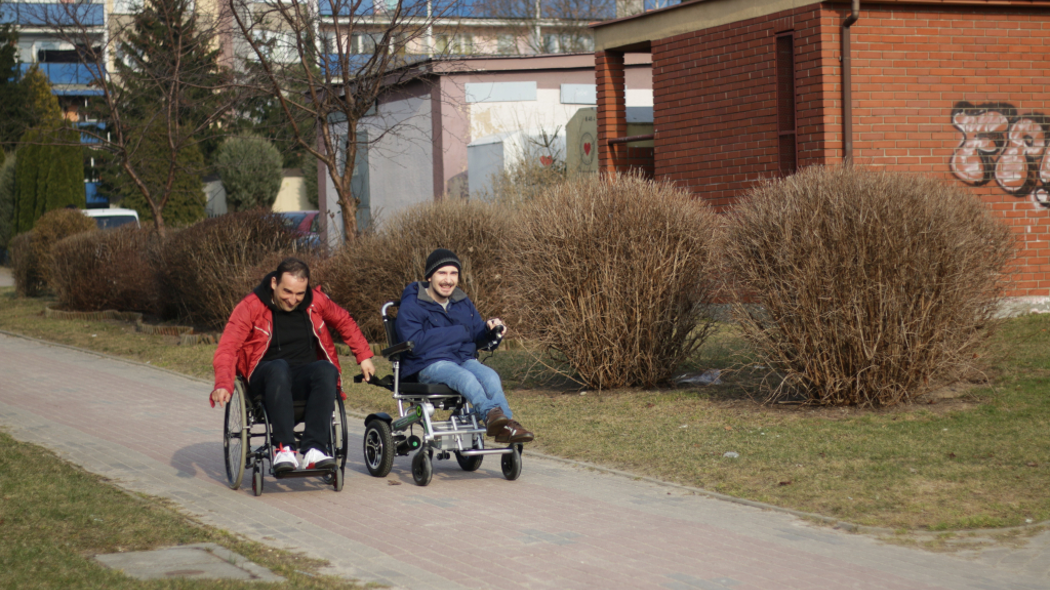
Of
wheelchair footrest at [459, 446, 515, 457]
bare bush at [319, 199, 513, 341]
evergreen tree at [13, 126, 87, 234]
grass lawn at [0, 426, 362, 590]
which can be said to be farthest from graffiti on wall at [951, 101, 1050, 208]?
evergreen tree at [13, 126, 87, 234]

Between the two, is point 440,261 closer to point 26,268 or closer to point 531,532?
point 531,532

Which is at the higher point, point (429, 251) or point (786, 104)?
point (786, 104)

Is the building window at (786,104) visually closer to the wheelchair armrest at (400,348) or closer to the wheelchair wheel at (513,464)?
the wheelchair wheel at (513,464)

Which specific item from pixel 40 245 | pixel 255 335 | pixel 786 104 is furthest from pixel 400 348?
pixel 40 245

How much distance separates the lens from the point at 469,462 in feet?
25.1

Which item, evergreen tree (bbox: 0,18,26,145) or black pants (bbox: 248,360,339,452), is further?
evergreen tree (bbox: 0,18,26,145)

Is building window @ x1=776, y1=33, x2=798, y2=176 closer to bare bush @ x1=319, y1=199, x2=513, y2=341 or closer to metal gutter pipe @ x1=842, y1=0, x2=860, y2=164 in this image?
metal gutter pipe @ x1=842, y1=0, x2=860, y2=164

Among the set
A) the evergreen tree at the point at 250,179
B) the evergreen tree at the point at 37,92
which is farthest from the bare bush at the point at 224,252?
the evergreen tree at the point at 37,92

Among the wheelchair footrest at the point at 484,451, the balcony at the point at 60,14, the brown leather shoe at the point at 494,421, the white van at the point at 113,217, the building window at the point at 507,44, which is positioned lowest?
the wheelchair footrest at the point at 484,451

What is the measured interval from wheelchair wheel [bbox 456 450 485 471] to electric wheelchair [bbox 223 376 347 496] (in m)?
0.90

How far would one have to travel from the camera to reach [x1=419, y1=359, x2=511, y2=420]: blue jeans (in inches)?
280

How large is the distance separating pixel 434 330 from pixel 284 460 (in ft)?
Result: 4.60

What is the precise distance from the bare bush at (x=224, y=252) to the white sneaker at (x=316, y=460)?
922cm

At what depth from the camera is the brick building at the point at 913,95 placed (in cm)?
1386
